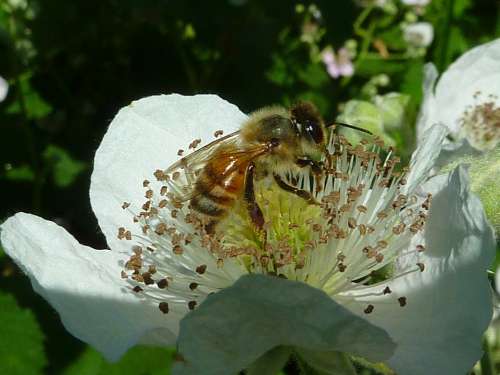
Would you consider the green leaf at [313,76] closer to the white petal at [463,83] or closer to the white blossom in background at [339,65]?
the white blossom in background at [339,65]

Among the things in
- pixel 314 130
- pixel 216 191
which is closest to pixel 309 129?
pixel 314 130

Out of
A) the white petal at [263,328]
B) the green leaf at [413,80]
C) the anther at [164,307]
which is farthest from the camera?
the green leaf at [413,80]

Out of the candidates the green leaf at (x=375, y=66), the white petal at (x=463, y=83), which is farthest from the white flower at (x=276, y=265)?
the green leaf at (x=375, y=66)

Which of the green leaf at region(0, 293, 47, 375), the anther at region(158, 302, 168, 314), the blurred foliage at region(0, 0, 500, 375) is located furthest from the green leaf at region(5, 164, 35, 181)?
the anther at region(158, 302, 168, 314)

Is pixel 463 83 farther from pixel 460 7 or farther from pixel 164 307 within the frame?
pixel 164 307

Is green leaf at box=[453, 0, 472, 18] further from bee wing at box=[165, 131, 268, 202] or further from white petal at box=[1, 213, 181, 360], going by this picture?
white petal at box=[1, 213, 181, 360]

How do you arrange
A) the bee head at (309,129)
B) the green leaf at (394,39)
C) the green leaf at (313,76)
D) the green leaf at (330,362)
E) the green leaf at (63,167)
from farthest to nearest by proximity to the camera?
the green leaf at (394,39) < the green leaf at (313,76) < the green leaf at (63,167) < the bee head at (309,129) < the green leaf at (330,362)
